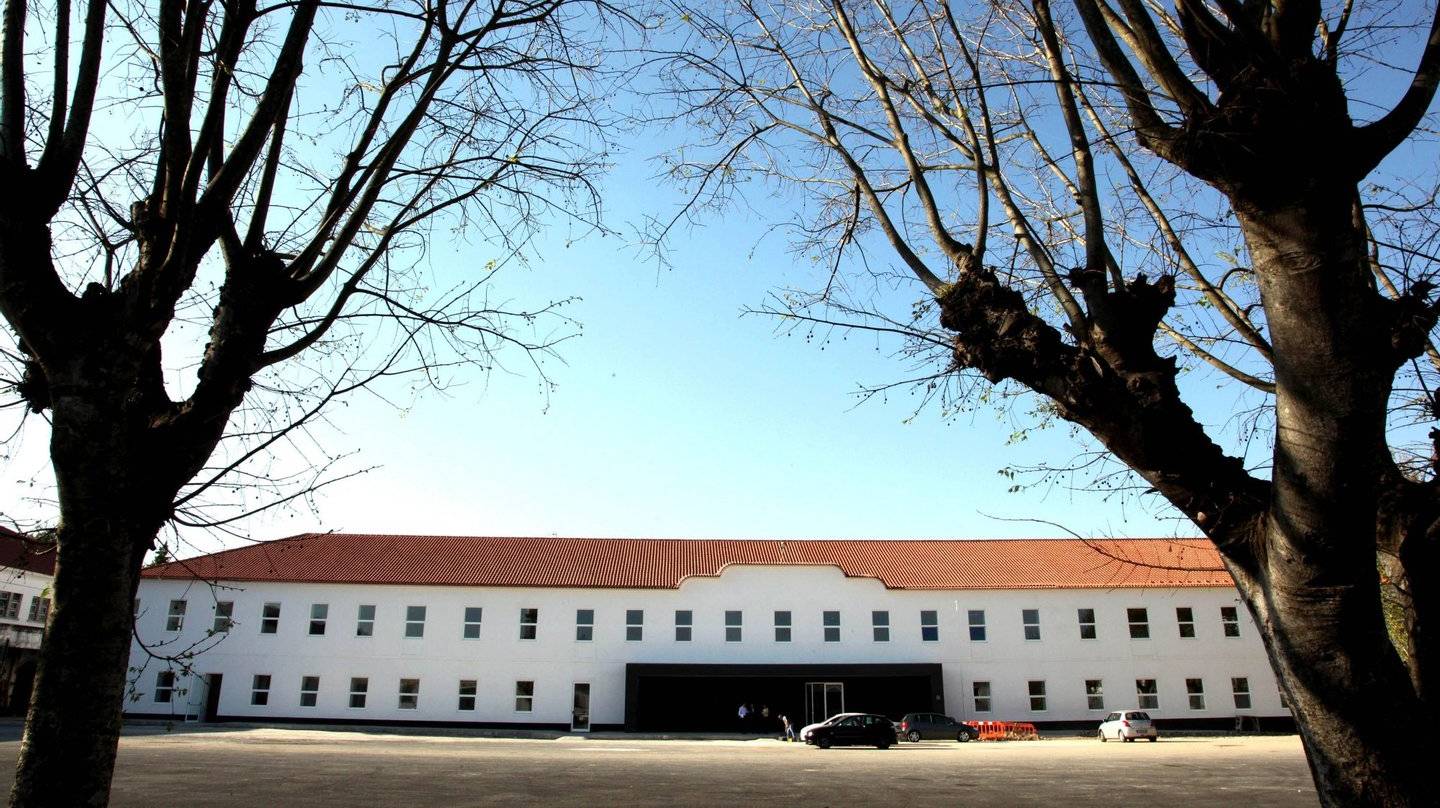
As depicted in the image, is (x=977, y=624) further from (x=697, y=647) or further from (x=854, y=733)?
(x=697, y=647)

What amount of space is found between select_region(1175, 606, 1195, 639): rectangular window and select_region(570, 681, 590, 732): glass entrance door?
24.8 m

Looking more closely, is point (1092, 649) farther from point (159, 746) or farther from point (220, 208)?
point (220, 208)

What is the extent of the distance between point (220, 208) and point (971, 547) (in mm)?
Result: 42775

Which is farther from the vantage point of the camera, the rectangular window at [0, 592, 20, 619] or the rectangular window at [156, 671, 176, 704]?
the rectangular window at [0, 592, 20, 619]

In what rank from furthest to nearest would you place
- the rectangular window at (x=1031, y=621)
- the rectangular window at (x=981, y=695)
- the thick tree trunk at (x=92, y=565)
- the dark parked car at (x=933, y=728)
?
1. the rectangular window at (x=1031, y=621)
2. the rectangular window at (x=981, y=695)
3. the dark parked car at (x=933, y=728)
4. the thick tree trunk at (x=92, y=565)

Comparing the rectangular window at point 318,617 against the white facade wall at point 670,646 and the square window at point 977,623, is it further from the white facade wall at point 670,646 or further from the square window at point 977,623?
the square window at point 977,623

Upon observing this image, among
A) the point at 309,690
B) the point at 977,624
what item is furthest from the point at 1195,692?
the point at 309,690

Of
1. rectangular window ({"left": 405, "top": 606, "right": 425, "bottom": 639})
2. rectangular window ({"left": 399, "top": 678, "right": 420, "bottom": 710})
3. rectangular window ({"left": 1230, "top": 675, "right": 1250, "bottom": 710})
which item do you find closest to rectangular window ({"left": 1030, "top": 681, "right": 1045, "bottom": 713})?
rectangular window ({"left": 1230, "top": 675, "right": 1250, "bottom": 710})

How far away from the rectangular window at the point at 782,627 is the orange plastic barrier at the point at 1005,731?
7844 mm

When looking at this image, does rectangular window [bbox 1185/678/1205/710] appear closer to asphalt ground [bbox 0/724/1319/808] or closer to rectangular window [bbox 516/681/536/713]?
asphalt ground [bbox 0/724/1319/808]

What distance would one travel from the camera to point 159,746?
22.4m

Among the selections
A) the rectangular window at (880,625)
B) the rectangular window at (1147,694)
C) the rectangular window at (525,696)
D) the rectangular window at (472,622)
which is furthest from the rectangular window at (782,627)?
the rectangular window at (1147,694)

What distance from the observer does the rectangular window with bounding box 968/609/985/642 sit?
127 feet

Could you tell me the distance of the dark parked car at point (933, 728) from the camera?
3400 centimetres
